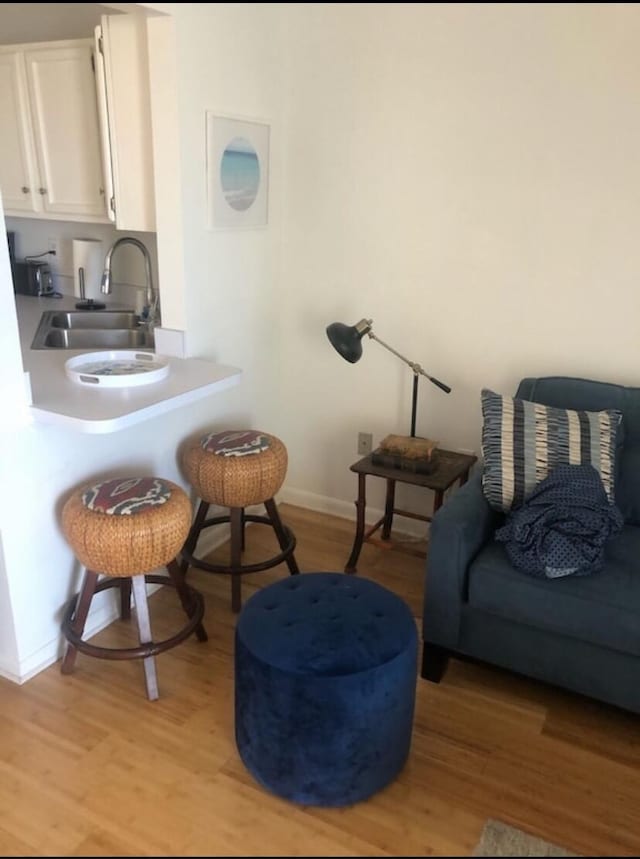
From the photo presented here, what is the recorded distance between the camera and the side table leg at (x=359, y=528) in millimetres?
2744

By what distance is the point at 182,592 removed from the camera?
7.65 ft

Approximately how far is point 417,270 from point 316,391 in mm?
748

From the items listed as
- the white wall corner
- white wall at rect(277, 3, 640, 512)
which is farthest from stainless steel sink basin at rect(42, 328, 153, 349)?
white wall at rect(277, 3, 640, 512)

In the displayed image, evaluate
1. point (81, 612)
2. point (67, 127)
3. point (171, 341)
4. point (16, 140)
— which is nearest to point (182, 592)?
point (81, 612)

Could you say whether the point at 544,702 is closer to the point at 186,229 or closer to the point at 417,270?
the point at 417,270

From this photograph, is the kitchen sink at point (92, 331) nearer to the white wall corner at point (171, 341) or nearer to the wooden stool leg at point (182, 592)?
the white wall corner at point (171, 341)

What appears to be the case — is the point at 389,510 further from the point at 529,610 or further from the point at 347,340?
the point at 529,610

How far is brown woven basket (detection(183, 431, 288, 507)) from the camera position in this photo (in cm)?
247

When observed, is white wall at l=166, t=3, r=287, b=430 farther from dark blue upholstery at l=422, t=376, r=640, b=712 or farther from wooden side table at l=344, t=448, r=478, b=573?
dark blue upholstery at l=422, t=376, r=640, b=712

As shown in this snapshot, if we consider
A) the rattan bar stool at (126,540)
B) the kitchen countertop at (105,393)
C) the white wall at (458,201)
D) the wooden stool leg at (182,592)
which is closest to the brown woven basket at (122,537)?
the rattan bar stool at (126,540)

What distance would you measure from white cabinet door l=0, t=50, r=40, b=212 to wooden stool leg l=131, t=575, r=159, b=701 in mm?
1819

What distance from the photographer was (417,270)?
288 centimetres

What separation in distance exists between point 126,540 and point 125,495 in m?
0.17

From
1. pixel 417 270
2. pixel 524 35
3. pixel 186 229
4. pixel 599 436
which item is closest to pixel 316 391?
pixel 417 270
